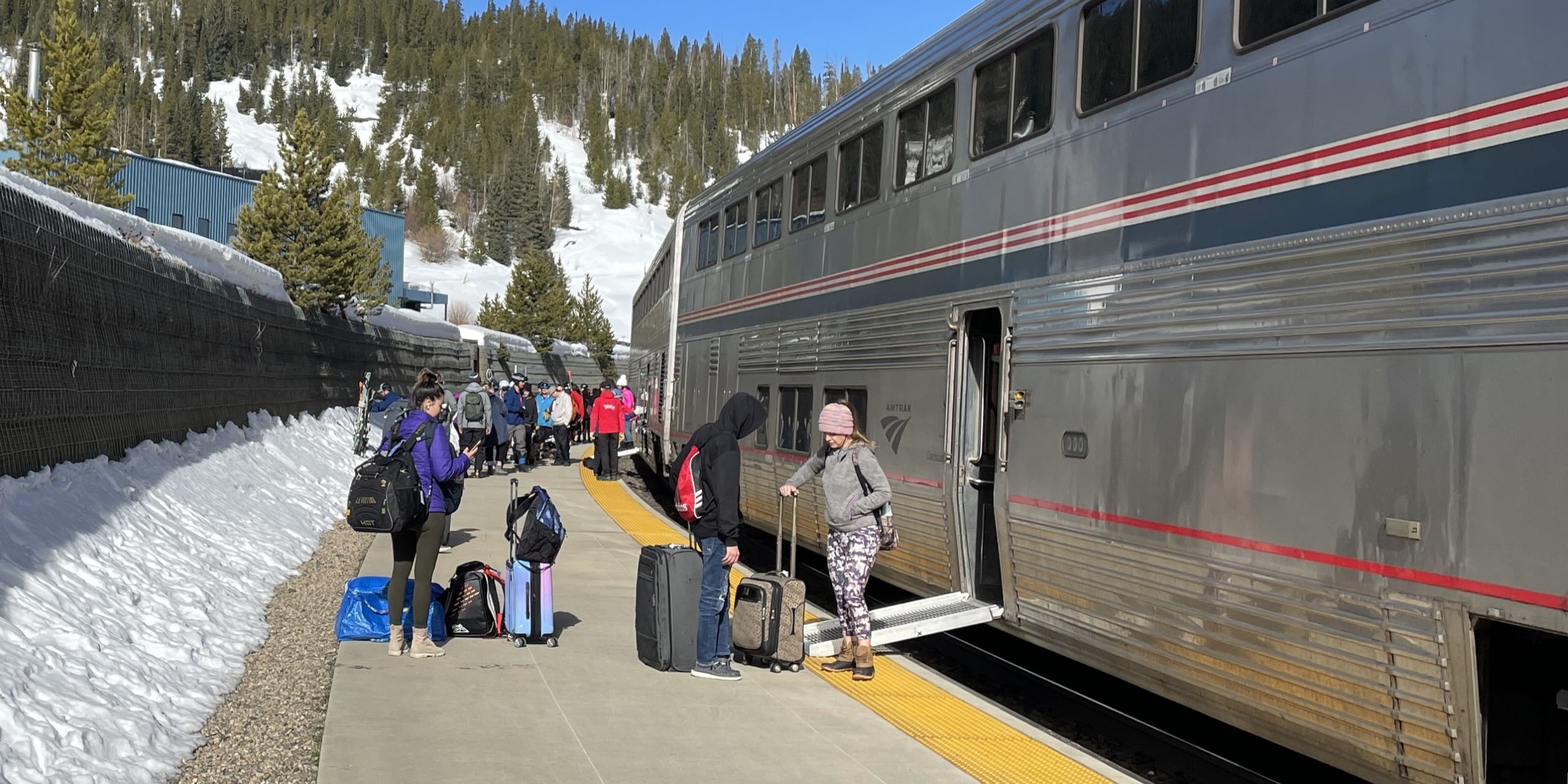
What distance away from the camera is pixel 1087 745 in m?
7.79

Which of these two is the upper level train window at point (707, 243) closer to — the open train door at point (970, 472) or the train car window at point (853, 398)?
the train car window at point (853, 398)

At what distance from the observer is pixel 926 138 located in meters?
9.78

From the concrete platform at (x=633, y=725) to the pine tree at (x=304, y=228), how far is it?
33.9 m

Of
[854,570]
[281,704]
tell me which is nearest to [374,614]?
[281,704]

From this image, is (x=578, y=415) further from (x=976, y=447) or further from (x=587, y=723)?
(x=587, y=723)

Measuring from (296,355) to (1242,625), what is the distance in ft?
60.9

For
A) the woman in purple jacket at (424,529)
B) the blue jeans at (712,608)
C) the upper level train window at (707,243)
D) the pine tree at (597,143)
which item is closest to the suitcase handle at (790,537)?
the blue jeans at (712,608)

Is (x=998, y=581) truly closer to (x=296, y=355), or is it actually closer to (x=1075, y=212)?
(x=1075, y=212)

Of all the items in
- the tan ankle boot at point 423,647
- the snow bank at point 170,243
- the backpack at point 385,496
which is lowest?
the tan ankle boot at point 423,647

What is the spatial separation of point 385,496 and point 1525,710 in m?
6.41

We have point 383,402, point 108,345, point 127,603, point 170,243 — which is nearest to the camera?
point 127,603

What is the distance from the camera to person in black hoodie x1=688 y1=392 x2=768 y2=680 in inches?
330

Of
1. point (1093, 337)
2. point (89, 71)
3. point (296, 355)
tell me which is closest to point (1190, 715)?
point (1093, 337)

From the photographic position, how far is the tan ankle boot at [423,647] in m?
8.53
